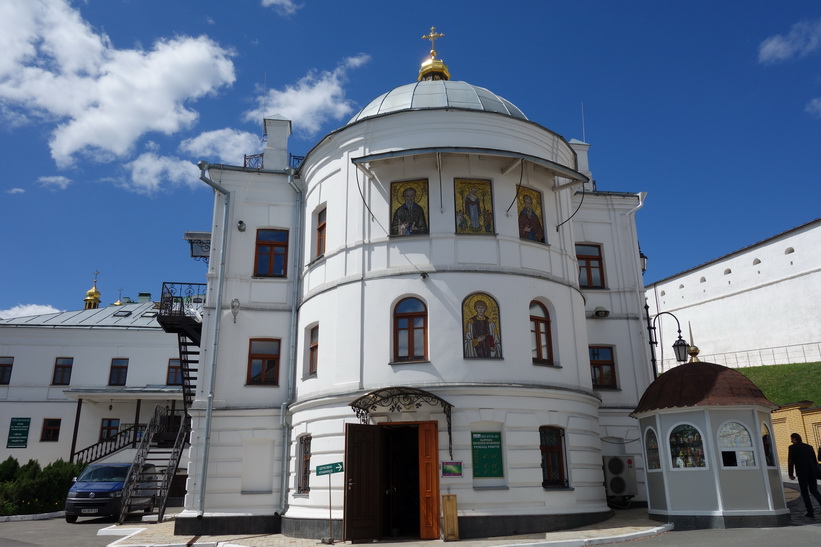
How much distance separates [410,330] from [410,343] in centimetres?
30

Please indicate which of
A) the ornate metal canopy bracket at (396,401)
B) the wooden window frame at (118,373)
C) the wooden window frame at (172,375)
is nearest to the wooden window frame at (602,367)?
the ornate metal canopy bracket at (396,401)

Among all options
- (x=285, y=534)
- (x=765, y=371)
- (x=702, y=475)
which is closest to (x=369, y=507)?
(x=285, y=534)

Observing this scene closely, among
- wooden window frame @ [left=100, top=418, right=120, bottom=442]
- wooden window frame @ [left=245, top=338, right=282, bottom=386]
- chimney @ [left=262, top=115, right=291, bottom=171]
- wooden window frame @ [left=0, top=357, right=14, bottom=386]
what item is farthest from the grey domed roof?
wooden window frame @ [left=0, top=357, right=14, bottom=386]

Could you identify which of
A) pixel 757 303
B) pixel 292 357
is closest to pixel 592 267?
pixel 292 357

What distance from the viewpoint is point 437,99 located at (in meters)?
18.3

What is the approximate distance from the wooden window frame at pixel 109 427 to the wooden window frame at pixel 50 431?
2.37m

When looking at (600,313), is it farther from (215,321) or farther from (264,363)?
(215,321)

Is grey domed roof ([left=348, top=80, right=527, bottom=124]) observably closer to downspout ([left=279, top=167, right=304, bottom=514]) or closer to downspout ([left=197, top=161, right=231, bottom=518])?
downspout ([left=279, top=167, right=304, bottom=514])

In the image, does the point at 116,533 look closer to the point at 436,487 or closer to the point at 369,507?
the point at 369,507

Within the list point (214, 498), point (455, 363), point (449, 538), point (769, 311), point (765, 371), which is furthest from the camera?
point (769, 311)

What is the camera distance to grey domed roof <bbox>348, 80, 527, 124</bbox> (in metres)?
18.2

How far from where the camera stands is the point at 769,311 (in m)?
47.3

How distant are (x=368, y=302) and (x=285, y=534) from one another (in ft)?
19.7

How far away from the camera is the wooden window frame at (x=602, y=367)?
789 inches
